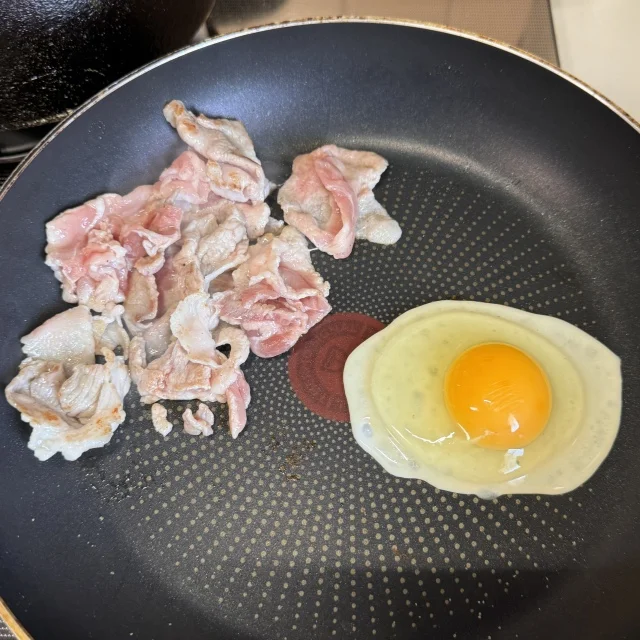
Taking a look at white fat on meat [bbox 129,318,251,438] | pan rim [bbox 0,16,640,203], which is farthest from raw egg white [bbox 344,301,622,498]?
pan rim [bbox 0,16,640,203]

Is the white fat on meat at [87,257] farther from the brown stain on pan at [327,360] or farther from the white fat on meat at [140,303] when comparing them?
the brown stain on pan at [327,360]

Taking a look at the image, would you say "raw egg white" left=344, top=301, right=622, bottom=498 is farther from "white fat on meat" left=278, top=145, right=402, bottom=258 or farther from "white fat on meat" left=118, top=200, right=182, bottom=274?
"white fat on meat" left=118, top=200, right=182, bottom=274

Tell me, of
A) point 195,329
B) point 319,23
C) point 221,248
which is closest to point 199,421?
point 195,329

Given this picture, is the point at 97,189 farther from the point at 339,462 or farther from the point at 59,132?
the point at 339,462

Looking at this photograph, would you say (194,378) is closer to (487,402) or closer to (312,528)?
(312,528)

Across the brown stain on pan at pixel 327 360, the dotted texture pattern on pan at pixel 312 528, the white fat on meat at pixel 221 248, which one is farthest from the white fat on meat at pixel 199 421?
the white fat on meat at pixel 221 248
